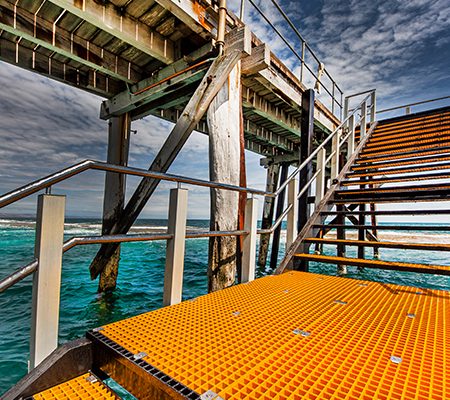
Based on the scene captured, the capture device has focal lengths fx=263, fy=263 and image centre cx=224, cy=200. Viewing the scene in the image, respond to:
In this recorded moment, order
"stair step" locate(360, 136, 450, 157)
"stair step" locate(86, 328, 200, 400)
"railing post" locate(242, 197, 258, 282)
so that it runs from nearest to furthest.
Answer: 1. "stair step" locate(86, 328, 200, 400)
2. "railing post" locate(242, 197, 258, 282)
3. "stair step" locate(360, 136, 450, 157)

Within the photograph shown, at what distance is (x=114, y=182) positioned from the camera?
5.37 meters

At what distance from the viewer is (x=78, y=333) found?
11.9 feet

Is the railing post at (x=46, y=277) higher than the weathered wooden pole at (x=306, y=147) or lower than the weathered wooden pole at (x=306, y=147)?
lower

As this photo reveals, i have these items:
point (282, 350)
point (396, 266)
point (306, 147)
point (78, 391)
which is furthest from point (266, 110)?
point (78, 391)

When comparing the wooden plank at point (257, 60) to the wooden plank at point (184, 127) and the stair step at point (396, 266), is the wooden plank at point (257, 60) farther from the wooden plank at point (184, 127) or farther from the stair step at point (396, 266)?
the stair step at point (396, 266)

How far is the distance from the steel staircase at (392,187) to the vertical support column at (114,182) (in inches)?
148

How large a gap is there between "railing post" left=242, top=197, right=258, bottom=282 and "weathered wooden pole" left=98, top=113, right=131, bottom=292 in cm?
354

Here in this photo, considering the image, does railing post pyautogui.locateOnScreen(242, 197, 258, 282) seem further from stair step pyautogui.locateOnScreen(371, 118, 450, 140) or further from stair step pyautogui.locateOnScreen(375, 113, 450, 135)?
stair step pyautogui.locateOnScreen(375, 113, 450, 135)

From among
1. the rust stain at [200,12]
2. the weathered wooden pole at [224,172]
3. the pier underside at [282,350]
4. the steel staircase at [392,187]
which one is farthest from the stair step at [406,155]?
the rust stain at [200,12]

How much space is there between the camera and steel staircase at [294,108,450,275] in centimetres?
301

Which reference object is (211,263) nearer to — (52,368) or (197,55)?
(52,368)

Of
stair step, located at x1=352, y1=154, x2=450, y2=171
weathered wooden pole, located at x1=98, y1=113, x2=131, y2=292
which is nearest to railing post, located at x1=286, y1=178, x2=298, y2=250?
stair step, located at x1=352, y1=154, x2=450, y2=171

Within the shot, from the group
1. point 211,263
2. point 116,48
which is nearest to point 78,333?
point 211,263

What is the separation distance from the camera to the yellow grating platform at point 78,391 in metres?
1.07
